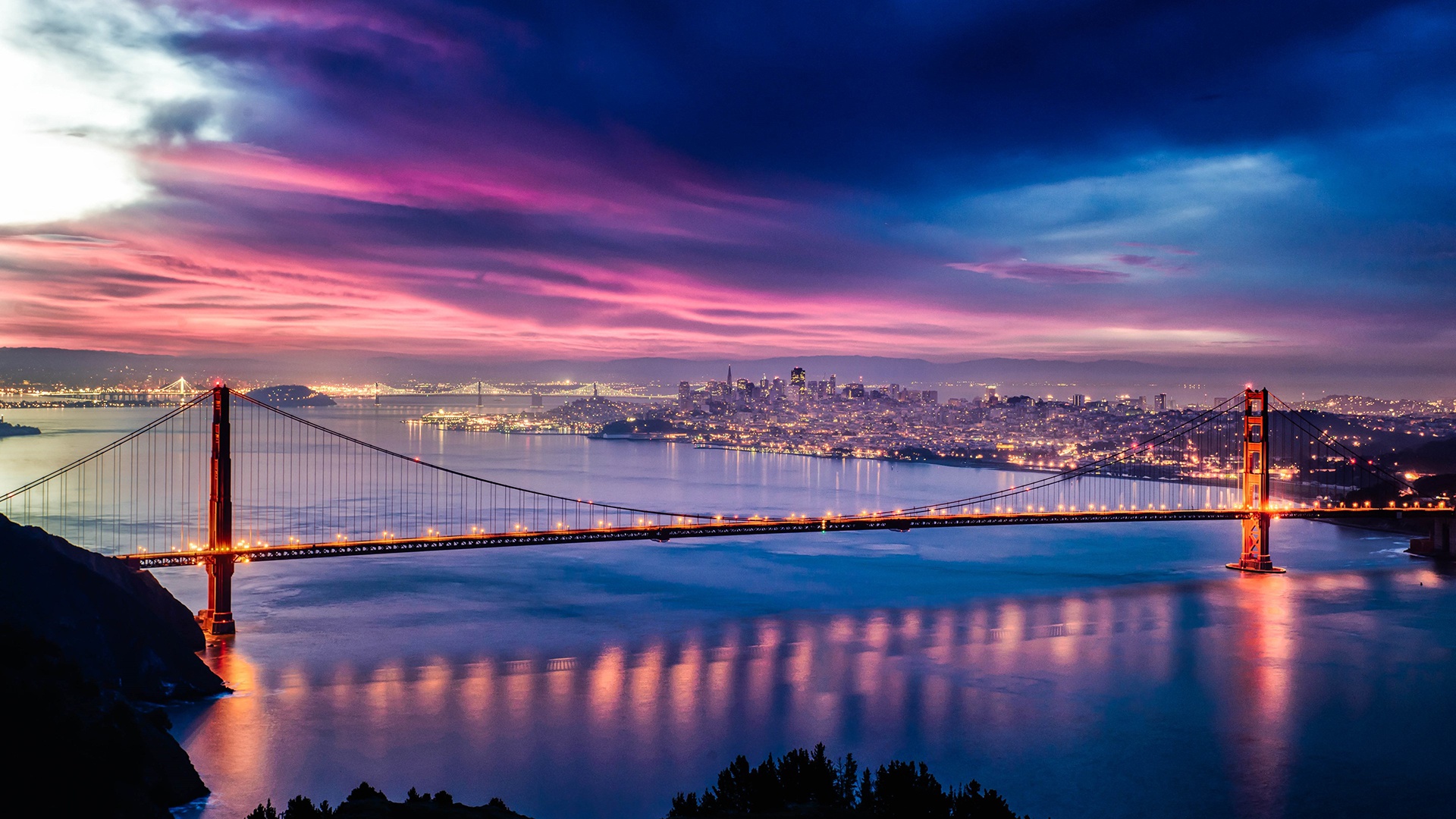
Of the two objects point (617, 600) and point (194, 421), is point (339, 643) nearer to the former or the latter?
point (617, 600)

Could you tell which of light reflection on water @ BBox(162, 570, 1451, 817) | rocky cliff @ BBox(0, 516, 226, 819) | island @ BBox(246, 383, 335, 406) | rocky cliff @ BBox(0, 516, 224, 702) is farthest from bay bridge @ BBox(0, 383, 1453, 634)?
island @ BBox(246, 383, 335, 406)

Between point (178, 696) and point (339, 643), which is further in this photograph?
point (339, 643)

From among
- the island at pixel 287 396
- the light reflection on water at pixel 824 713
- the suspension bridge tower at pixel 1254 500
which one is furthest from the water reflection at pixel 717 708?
the island at pixel 287 396

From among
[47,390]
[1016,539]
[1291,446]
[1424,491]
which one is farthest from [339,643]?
[47,390]

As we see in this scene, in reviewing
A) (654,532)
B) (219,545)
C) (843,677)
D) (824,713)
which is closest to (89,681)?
(219,545)

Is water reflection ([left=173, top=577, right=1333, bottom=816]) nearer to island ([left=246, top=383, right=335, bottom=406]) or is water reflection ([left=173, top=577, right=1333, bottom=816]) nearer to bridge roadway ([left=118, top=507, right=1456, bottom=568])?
bridge roadway ([left=118, top=507, right=1456, bottom=568])

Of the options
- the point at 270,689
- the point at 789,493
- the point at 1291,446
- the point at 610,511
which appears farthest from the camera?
the point at 1291,446
